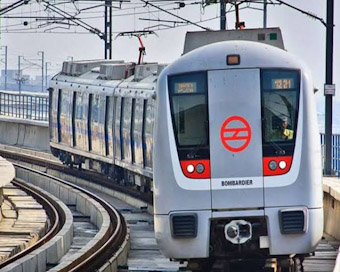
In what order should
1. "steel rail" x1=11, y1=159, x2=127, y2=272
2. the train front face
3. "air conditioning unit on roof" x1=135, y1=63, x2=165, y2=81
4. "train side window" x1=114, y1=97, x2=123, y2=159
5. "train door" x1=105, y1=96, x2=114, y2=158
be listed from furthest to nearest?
"train door" x1=105, y1=96, x2=114, y2=158
"train side window" x1=114, y1=97, x2=123, y2=159
"air conditioning unit on roof" x1=135, y1=63, x2=165, y2=81
"steel rail" x1=11, y1=159, x2=127, y2=272
the train front face

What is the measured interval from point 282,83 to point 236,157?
1101 millimetres

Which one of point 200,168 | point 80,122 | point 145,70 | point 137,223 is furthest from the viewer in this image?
point 80,122

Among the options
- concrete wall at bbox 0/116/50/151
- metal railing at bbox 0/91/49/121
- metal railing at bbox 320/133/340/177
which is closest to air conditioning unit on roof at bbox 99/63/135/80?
metal railing at bbox 320/133/340/177

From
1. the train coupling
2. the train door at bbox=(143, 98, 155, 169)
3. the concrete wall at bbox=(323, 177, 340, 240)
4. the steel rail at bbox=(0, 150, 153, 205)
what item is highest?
the train door at bbox=(143, 98, 155, 169)

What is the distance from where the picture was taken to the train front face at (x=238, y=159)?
1591cm

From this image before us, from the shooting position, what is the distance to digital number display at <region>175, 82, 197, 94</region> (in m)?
16.2

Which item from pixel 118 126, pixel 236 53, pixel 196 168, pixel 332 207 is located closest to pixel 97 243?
pixel 332 207

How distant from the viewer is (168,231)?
16078mm

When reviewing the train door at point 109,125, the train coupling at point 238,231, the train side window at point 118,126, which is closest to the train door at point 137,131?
the train side window at point 118,126

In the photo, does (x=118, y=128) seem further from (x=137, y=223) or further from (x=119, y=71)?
(x=137, y=223)

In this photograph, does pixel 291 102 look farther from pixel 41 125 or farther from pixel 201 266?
pixel 41 125

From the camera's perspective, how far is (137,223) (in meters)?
27.5

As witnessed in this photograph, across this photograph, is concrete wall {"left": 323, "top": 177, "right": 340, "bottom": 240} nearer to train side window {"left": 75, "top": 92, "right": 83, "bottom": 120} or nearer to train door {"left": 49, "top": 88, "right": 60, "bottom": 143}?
train side window {"left": 75, "top": 92, "right": 83, "bottom": 120}

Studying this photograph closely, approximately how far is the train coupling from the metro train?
0.04 feet
